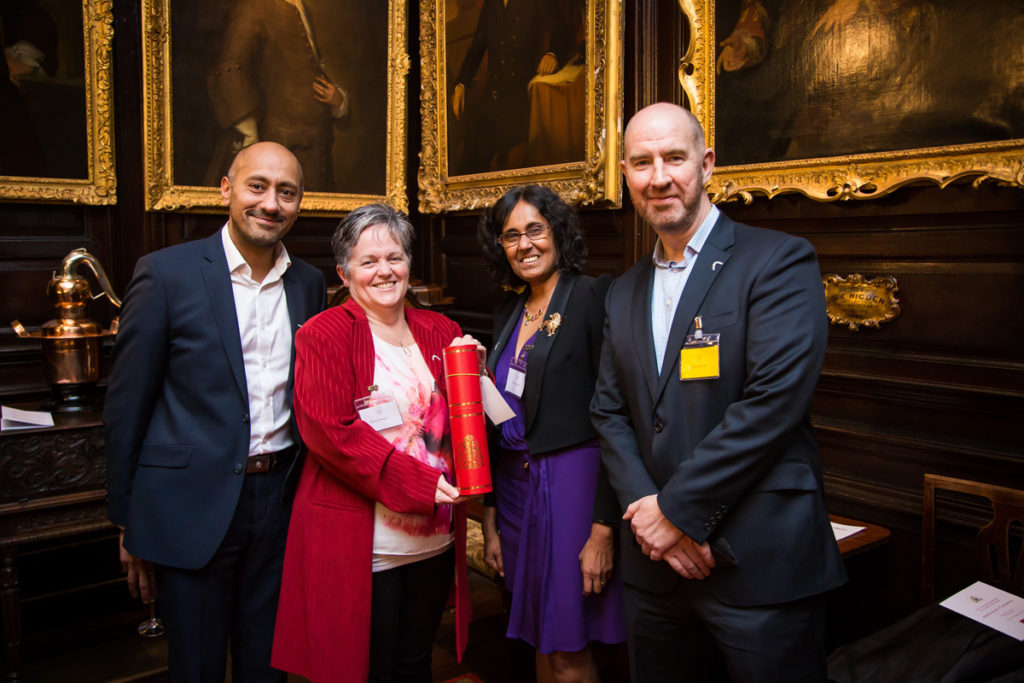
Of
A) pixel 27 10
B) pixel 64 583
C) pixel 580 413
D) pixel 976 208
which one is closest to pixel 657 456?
pixel 580 413

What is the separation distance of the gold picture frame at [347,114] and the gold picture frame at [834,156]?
2.29 metres

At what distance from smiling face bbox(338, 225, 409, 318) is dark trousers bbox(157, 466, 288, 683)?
59 centimetres

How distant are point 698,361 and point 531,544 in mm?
845

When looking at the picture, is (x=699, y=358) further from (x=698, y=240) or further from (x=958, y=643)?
(x=958, y=643)

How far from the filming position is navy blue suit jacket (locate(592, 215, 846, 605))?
170cm

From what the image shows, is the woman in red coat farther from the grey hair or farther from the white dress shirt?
the white dress shirt

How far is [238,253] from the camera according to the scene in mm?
2248

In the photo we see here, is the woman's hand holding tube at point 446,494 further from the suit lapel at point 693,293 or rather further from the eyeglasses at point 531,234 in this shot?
the eyeglasses at point 531,234

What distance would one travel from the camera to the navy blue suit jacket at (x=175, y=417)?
2.08 metres

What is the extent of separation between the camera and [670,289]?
→ 1986 mm

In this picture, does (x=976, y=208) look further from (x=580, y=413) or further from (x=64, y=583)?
(x=64, y=583)

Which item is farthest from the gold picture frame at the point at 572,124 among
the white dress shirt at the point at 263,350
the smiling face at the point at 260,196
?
the white dress shirt at the point at 263,350

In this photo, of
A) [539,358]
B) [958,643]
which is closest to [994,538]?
[958,643]

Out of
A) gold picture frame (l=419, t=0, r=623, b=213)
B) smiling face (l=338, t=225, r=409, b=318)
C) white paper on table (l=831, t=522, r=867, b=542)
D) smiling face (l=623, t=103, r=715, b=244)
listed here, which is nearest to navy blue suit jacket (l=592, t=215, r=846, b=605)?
smiling face (l=623, t=103, r=715, b=244)
